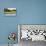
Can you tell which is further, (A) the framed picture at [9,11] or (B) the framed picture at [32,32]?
(A) the framed picture at [9,11]

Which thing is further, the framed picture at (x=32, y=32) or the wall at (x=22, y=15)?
the wall at (x=22, y=15)

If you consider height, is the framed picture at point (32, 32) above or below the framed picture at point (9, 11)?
below

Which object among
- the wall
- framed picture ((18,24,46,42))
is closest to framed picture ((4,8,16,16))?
the wall

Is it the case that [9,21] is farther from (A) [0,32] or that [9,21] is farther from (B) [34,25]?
(B) [34,25]

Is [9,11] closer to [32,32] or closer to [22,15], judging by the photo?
[22,15]

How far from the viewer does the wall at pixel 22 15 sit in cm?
A: 259

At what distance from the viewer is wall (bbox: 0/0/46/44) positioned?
2594mm

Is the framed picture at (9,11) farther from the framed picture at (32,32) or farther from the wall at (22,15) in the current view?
the framed picture at (32,32)

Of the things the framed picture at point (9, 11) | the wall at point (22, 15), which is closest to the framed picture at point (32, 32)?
the wall at point (22, 15)

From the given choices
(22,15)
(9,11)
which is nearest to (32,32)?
(22,15)

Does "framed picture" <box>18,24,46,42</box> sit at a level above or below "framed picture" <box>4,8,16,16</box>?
below

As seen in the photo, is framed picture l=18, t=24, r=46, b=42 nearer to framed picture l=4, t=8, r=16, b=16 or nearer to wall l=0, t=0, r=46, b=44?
wall l=0, t=0, r=46, b=44

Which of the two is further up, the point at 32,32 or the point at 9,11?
the point at 9,11

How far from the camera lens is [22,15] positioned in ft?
8.55
